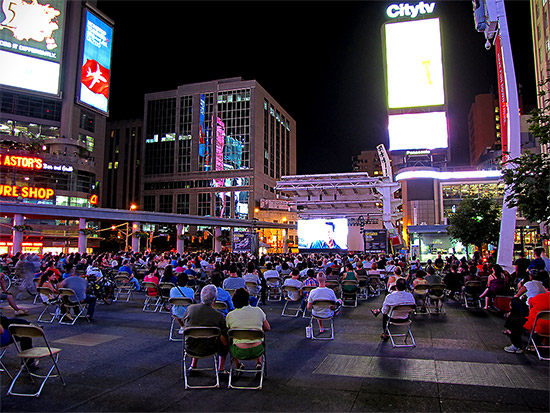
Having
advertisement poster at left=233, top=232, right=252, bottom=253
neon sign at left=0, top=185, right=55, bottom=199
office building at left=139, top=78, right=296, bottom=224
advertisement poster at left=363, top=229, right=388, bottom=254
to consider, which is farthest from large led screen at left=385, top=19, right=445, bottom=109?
neon sign at left=0, top=185, right=55, bottom=199

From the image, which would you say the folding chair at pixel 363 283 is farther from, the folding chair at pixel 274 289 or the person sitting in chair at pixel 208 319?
the person sitting in chair at pixel 208 319

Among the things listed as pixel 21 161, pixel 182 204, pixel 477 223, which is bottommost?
pixel 477 223

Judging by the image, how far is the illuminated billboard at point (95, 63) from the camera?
49.7m

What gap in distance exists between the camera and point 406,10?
66000mm

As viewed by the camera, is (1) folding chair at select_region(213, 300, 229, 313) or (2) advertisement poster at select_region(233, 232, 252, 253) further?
(2) advertisement poster at select_region(233, 232, 252, 253)

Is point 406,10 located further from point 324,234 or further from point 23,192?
point 23,192

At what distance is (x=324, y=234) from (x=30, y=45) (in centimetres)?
3991

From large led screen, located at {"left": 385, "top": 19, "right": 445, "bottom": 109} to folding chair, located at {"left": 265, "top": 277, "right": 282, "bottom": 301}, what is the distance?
5335 centimetres

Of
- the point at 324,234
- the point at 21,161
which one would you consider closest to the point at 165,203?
the point at 21,161

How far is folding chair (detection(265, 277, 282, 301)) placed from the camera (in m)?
13.9

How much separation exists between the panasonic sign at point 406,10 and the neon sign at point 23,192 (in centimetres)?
6026

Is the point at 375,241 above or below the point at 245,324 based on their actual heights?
above

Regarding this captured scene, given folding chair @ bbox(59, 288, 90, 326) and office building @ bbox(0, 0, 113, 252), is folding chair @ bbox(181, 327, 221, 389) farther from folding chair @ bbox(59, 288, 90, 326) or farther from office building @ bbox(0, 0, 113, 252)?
office building @ bbox(0, 0, 113, 252)

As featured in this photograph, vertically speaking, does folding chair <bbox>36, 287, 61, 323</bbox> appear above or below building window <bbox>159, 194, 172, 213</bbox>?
below
